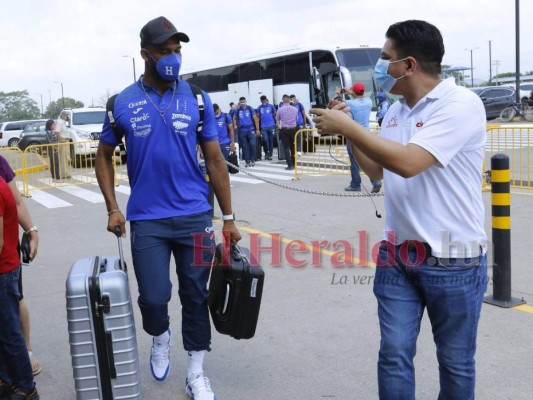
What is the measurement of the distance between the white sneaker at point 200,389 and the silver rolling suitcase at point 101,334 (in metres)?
0.41

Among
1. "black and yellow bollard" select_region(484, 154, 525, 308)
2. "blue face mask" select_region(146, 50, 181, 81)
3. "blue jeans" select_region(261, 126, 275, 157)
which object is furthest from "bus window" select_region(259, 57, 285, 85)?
"blue face mask" select_region(146, 50, 181, 81)

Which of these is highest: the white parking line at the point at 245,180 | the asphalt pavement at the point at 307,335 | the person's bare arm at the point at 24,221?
the person's bare arm at the point at 24,221

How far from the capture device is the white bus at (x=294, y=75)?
2113cm

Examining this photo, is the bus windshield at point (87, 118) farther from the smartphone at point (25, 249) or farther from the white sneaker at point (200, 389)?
the white sneaker at point (200, 389)

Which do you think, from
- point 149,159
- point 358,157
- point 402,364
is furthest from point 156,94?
point 402,364

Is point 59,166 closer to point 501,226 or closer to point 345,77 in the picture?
point 345,77

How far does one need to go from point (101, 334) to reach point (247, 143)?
599 inches

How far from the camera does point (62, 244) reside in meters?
8.05

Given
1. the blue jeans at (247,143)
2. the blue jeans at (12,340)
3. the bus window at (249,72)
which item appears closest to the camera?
the blue jeans at (12,340)

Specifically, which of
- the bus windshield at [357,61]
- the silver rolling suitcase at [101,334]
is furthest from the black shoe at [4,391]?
the bus windshield at [357,61]

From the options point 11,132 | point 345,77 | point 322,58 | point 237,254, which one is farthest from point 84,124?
point 237,254

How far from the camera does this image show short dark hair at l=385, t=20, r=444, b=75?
2.51 m

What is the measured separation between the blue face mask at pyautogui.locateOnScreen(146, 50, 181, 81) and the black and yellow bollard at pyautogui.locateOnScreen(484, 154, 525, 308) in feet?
8.36

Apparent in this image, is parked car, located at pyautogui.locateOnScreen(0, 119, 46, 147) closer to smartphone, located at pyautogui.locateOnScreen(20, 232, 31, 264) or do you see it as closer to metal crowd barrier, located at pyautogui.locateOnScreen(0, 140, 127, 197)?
metal crowd barrier, located at pyautogui.locateOnScreen(0, 140, 127, 197)
